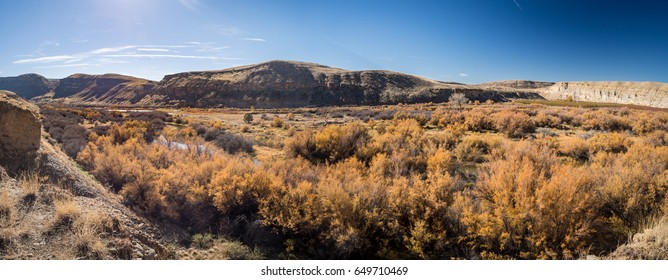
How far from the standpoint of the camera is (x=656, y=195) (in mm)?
5555

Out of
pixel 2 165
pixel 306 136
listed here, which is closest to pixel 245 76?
pixel 306 136

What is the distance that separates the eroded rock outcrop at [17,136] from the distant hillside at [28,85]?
150 metres

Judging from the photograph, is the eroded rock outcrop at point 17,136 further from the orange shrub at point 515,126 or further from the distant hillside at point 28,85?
the distant hillside at point 28,85

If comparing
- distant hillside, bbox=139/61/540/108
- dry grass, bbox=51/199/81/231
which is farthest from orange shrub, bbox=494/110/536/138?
distant hillside, bbox=139/61/540/108

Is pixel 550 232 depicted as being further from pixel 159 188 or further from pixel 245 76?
pixel 245 76

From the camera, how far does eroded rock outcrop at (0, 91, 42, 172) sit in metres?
4.98

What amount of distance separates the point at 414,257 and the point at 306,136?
23.2 ft

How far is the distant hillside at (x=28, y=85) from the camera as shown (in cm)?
11231

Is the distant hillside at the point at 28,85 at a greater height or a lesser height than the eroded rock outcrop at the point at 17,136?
greater

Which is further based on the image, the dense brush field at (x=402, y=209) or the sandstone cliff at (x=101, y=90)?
the sandstone cliff at (x=101, y=90)

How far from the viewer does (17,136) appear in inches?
206

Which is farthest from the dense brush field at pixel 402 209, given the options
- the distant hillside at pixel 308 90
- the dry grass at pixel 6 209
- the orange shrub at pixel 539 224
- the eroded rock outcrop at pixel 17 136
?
the distant hillside at pixel 308 90

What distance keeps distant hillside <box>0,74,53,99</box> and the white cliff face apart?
174685mm

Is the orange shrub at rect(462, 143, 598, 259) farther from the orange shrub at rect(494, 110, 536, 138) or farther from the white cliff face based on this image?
the white cliff face
